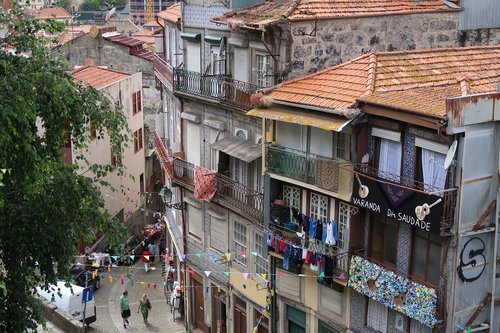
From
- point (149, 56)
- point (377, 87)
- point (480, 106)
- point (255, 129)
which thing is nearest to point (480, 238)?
point (480, 106)

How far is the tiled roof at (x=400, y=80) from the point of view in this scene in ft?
67.9

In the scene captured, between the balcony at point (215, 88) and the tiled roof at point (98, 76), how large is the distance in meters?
11.2

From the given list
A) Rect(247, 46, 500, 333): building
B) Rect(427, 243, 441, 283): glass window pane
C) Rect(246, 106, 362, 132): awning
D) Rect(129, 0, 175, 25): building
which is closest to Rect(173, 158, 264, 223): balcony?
Rect(247, 46, 500, 333): building

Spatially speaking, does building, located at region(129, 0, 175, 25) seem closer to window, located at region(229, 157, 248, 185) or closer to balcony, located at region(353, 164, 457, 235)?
window, located at region(229, 157, 248, 185)

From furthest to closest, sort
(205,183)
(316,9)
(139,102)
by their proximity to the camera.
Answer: (139,102)
(205,183)
(316,9)

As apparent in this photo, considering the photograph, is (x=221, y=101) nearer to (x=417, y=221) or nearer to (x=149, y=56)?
(x=417, y=221)

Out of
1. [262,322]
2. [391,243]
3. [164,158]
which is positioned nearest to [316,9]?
[391,243]

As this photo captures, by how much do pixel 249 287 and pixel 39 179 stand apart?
13.7 meters

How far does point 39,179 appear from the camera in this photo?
52.7ft

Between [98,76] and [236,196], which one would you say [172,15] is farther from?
[98,76]

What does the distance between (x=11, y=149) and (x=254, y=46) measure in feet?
41.4

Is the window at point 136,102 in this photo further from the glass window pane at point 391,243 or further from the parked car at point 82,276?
the glass window pane at point 391,243

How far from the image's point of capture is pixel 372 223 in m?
21.9

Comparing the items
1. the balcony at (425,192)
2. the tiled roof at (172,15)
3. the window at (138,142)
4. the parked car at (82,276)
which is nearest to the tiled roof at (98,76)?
the window at (138,142)
